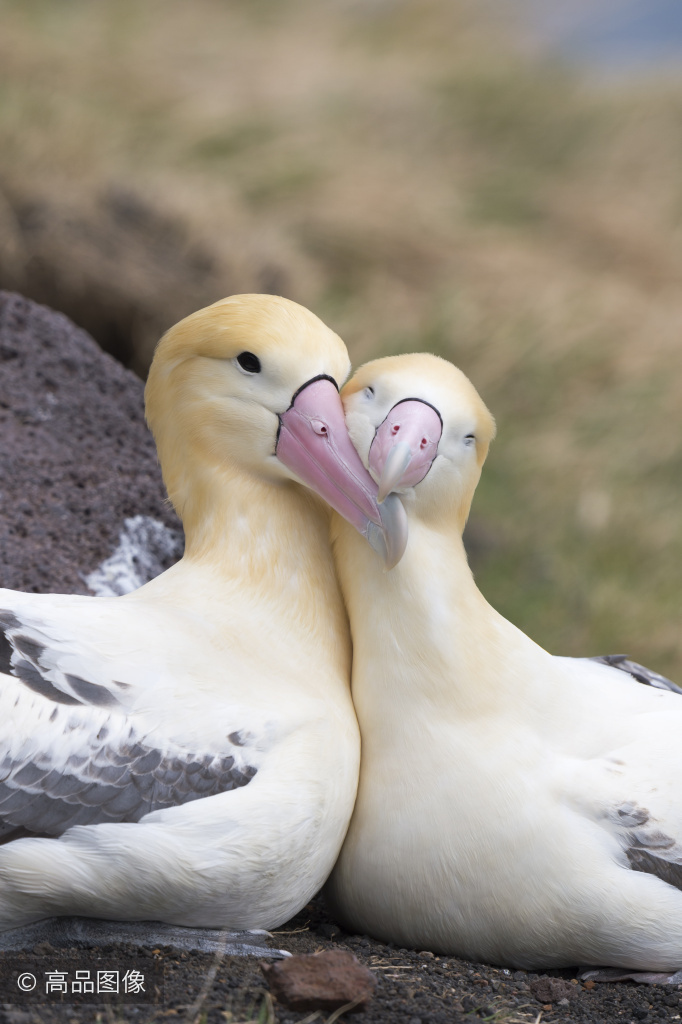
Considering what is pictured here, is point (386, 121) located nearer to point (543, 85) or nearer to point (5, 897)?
point (543, 85)

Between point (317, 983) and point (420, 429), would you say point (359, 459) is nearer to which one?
point (420, 429)

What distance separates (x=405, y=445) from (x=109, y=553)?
197cm

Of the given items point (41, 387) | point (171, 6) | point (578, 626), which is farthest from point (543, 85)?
point (41, 387)

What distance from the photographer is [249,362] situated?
10.8 ft

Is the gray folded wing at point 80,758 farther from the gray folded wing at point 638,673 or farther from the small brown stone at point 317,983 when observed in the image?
the gray folded wing at point 638,673

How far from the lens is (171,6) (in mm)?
12102

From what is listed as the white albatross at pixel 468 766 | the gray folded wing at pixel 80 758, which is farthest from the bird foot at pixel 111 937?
the white albatross at pixel 468 766

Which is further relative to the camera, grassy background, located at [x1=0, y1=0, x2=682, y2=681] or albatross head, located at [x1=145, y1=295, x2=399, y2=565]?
grassy background, located at [x1=0, y1=0, x2=682, y2=681]

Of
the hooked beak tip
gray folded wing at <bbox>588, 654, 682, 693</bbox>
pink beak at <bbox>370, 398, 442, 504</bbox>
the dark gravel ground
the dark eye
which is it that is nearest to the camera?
the dark gravel ground

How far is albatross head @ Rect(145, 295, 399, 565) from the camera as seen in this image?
10.3ft

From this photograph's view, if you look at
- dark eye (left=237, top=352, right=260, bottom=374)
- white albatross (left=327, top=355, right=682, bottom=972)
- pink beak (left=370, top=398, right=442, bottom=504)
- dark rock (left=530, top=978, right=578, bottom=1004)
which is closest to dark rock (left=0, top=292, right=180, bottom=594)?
dark eye (left=237, top=352, right=260, bottom=374)

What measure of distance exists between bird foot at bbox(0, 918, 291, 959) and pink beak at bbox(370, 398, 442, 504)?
1.16m

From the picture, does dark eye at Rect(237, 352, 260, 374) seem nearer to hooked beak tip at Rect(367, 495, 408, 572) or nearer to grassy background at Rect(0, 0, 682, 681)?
hooked beak tip at Rect(367, 495, 408, 572)

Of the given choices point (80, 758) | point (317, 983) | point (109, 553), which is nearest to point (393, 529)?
point (80, 758)
